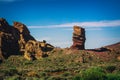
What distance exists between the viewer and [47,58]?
404 ft

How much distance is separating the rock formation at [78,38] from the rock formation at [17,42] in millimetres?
9452

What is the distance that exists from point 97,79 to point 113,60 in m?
42.9

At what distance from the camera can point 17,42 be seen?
132 m

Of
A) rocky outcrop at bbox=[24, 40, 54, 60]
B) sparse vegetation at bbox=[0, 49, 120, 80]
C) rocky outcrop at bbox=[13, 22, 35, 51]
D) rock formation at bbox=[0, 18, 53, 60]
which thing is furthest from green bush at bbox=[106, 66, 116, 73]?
rocky outcrop at bbox=[13, 22, 35, 51]

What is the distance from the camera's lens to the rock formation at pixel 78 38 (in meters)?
129

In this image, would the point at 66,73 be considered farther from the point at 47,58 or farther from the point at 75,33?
the point at 75,33

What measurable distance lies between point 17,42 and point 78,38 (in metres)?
24.1

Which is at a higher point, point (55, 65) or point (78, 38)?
point (78, 38)

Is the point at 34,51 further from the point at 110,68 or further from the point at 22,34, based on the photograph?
the point at 110,68

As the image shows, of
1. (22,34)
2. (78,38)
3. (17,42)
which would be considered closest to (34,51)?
(17,42)

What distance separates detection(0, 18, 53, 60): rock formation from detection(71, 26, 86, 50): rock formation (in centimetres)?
945

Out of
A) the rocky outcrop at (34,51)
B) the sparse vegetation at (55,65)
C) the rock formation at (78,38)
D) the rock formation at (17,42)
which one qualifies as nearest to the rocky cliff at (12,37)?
the rock formation at (17,42)

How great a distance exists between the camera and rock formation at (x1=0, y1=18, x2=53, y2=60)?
410ft

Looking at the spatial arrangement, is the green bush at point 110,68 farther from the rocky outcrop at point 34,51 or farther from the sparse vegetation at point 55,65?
the rocky outcrop at point 34,51
